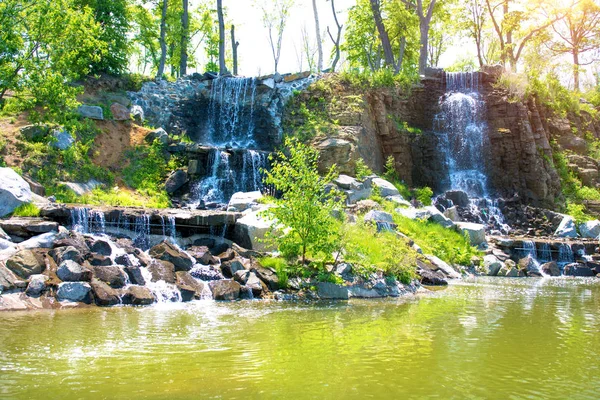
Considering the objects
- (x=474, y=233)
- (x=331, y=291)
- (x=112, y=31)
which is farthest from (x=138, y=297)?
(x=112, y=31)

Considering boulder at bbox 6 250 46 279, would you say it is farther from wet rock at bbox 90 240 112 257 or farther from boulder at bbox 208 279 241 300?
boulder at bbox 208 279 241 300

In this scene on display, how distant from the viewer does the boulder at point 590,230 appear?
79.5 feet

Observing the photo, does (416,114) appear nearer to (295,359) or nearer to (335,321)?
(335,321)

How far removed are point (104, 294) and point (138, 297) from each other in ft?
2.25

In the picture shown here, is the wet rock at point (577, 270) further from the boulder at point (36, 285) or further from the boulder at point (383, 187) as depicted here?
the boulder at point (36, 285)

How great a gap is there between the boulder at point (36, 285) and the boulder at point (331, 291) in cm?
610

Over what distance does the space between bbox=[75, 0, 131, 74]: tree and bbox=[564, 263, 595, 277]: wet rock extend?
24364 mm

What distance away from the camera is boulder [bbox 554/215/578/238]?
78.9 feet

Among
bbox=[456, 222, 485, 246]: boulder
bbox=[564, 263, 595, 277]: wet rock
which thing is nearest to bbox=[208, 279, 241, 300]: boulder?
bbox=[456, 222, 485, 246]: boulder

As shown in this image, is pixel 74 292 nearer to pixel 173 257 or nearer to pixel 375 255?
pixel 173 257

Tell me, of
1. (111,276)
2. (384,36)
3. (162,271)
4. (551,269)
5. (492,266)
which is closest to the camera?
(111,276)

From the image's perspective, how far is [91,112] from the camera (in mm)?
24406

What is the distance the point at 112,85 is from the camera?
28031 mm

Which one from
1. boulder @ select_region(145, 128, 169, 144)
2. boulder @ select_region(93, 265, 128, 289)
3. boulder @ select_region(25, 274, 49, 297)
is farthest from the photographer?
boulder @ select_region(145, 128, 169, 144)
